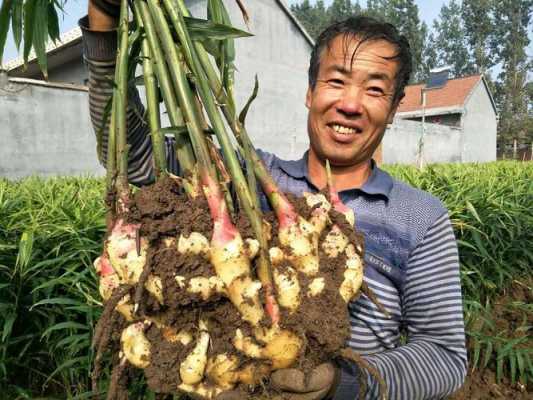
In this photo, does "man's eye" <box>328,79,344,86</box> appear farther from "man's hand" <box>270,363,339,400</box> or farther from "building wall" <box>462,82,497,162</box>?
"building wall" <box>462,82,497,162</box>

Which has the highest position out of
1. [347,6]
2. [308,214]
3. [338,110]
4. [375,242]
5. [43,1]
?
[347,6]

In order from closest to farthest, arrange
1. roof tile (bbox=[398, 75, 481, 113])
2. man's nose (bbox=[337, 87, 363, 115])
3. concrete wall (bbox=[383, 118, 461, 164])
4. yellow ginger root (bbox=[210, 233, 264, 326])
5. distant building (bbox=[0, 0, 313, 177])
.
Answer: yellow ginger root (bbox=[210, 233, 264, 326]) < man's nose (bbox=[337, 87, 363, 115]) < distant building (bbox=[0, 0, 313, 177]) < concrete wall (bbox=[383, 118, 461, 164]) < roof tile (bbox=[398, 75, 481, 113])

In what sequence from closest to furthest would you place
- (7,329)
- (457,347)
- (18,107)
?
(457,347) → (7,329) → (18,107)

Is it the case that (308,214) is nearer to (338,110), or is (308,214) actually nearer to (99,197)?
(338,110)

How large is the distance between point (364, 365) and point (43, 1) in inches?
45.0

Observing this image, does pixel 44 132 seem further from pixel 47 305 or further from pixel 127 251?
pixel 127 251

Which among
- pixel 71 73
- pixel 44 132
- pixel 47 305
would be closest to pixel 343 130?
pixel 47 305

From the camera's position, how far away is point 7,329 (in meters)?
1.76

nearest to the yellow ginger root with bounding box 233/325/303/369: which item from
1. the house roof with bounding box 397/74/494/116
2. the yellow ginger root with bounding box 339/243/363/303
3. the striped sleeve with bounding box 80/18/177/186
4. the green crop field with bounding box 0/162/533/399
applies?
the yellow ginger root with bounding box 339/243/363/303

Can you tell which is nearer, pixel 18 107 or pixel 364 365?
pixel 364 365

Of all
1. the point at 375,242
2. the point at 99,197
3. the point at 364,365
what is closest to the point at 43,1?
the point at 375,242

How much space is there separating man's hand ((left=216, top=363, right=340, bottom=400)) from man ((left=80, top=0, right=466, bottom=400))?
0.74 ft

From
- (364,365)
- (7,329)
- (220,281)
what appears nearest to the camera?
(220,281)

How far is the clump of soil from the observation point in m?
0.82
